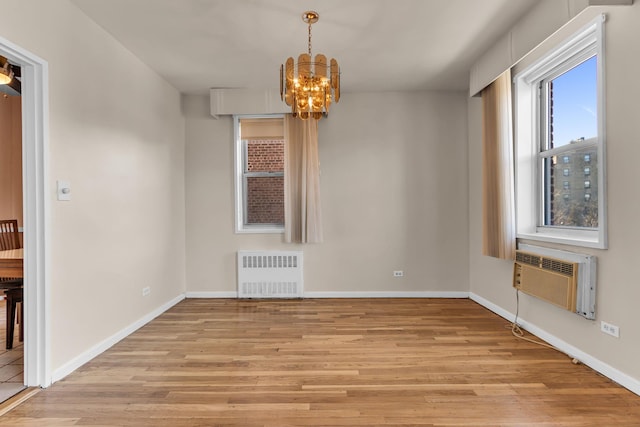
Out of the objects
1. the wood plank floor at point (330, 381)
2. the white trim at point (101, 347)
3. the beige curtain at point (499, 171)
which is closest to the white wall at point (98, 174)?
the white trim at point (101, 347)

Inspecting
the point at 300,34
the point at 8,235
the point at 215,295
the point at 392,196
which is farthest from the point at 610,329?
the point at 8,235

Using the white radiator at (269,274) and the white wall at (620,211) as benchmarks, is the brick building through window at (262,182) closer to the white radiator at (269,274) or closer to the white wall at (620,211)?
the white radiator at (269,274)

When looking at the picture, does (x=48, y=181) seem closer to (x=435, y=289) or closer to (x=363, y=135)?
(x=363, y=135)

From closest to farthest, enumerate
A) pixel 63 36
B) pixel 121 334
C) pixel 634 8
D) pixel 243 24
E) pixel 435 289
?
pixel 634 8
pixel 63 36
pixel 243 24
pixel 121 334
pixel 435 289

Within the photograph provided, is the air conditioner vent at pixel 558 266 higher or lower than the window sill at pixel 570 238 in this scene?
lower

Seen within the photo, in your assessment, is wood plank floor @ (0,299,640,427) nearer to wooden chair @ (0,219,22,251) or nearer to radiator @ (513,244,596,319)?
radiator @ (513,244,596,319)

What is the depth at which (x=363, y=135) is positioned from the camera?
4.91m

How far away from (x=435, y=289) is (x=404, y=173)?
1.59m

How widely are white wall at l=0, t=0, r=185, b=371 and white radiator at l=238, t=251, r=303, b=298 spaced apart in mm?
958

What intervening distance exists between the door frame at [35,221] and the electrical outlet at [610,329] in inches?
149

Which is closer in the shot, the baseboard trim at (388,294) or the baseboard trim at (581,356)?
the baseboard trim at (581,356)

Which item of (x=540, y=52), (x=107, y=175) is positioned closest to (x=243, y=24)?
(x=107, y=175)

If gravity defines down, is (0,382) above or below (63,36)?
below

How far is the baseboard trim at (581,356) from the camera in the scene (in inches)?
92.6
